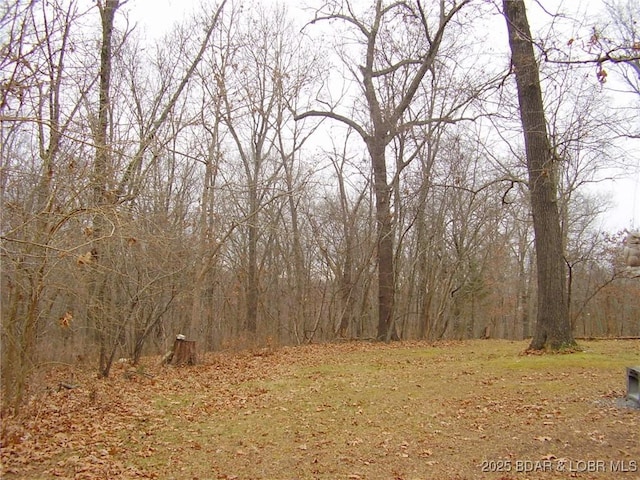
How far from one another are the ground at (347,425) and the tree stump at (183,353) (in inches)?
82.9

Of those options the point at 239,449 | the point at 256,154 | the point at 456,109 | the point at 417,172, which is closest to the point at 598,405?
the point at 239,449

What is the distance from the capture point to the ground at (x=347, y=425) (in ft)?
15.4

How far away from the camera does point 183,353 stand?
464 inches

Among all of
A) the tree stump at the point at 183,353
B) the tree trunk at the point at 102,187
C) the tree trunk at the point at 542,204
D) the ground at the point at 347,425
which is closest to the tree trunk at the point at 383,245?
the tree stump at the point at 183,353

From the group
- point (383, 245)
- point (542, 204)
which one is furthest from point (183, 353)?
point (542, 204)

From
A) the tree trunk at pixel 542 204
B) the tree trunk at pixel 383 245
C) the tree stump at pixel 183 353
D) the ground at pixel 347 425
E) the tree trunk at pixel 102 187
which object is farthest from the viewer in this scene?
the tree trunk at pixel 383 245

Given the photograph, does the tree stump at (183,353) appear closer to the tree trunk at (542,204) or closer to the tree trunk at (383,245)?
the tree trunk at (383,245)

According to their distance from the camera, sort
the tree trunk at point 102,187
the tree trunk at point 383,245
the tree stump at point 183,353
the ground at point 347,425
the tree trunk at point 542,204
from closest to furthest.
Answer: the ground at point 347,425 < the tree trunk at point 102,187 < the tree trunk at point 542,204 < the tree stump at point 183,353 < the tree trunk at point 383,245

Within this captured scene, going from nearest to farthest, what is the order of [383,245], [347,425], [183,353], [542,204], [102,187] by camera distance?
[347,425], [102,187], [542,204], [183,353], [383,245]

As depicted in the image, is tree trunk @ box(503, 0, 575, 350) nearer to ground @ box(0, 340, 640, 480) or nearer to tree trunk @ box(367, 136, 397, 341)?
ground @ box(0, 340, 640, 480)

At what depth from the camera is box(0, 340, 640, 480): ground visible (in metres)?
4.68

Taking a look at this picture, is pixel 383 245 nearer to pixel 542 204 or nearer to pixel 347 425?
pixel 542 204

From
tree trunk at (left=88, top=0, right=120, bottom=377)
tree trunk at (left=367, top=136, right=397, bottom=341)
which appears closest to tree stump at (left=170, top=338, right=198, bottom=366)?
tree trunk at (left=88, top=0, right=120, bottom=377)

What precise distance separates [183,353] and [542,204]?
817cm
